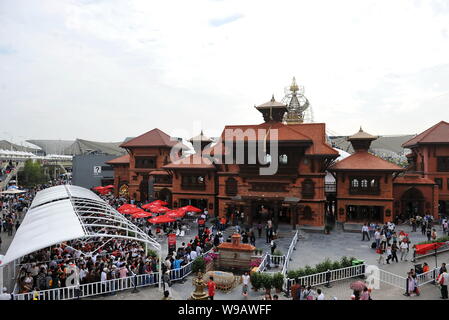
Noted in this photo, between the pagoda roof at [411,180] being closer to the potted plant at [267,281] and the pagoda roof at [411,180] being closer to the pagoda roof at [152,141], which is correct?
the potted plant at [267,281]

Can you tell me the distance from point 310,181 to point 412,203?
39.9 ft

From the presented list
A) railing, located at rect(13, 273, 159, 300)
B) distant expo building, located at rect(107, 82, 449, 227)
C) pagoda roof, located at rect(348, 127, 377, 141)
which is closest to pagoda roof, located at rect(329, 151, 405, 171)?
distant expo building, located at rect(107, 82, 449, 227)

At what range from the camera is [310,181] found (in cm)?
3294

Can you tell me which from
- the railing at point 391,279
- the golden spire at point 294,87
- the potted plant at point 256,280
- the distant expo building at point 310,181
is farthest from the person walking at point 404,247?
the golden spire at point 294,87

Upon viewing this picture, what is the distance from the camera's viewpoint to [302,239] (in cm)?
2862

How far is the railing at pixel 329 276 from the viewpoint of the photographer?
16.6 metres

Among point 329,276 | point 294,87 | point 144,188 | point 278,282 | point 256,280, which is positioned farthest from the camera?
point 294,87

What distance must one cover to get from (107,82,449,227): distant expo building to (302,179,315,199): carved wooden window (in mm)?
19

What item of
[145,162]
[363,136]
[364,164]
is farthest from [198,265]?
[145,162]

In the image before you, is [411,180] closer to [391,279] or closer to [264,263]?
[391,279]

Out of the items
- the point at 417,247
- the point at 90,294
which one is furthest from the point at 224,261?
the point at 417,247

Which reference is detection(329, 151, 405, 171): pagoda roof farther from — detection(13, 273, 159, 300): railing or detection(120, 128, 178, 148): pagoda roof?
detection(120, 128, 178, 148): pagoda roof

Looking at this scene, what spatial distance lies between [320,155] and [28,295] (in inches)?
1025
